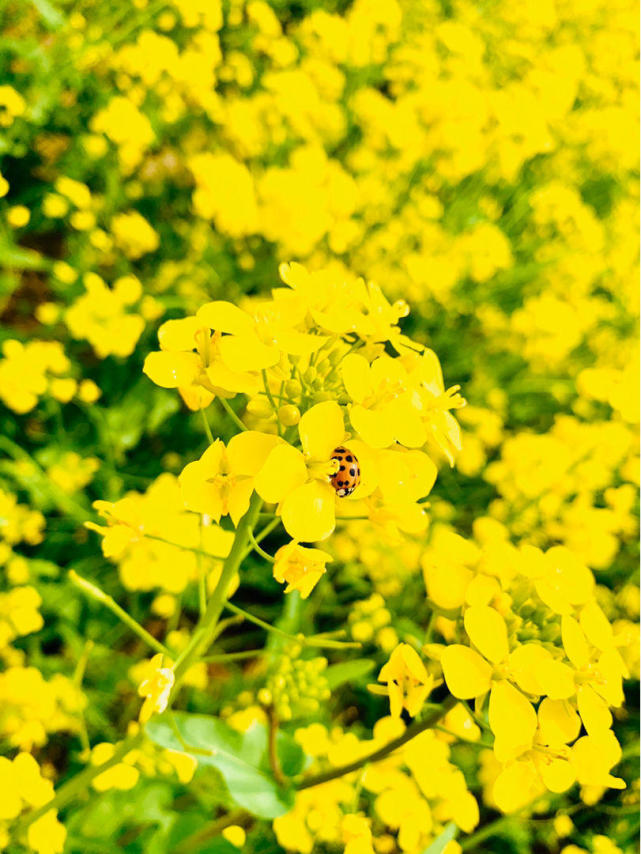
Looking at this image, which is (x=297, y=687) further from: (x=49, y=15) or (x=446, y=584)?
(x=49, y=15)

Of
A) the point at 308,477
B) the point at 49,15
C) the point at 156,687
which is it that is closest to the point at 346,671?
the point at 156,687

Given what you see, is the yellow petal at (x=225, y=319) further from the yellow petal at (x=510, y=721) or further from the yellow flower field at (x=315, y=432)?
the yellow petal at (x=510, y=721)

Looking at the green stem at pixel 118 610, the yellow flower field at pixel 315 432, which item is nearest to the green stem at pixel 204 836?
the yellow flower field at pixel 315 432

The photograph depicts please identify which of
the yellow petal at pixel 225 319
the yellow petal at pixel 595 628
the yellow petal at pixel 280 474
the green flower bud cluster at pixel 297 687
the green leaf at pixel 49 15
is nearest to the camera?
the yellow petal at pixel 280 474

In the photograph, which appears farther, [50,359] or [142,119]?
[142,119]

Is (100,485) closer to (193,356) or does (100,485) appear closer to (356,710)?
(356,710)

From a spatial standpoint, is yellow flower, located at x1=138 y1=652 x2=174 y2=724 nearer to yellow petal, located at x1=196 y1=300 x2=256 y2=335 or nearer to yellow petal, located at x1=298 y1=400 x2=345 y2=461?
yellow petal, located at x1=298 y1=400 x2=345 y2=461

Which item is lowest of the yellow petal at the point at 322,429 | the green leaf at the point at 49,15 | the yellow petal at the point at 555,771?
the yellow petal at the point at 555,771

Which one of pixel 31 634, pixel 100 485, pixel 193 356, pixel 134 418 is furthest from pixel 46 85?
pixel 31 634

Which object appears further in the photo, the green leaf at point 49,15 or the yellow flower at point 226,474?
the green leaf at point 49,15
